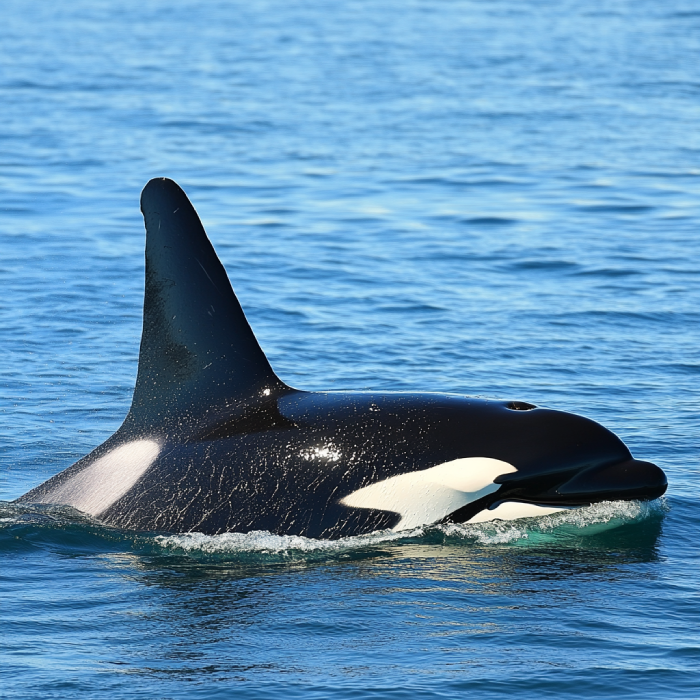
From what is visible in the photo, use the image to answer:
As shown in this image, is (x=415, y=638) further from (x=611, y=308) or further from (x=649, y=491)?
(x=611, y=308)

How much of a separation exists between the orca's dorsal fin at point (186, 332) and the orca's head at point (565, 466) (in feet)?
6.89

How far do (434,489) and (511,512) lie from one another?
68 centimetres

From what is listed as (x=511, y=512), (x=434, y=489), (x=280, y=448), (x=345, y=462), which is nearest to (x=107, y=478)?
(x=280, y=448)

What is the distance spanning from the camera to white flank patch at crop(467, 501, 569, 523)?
10430mm

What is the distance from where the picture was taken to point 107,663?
853 cm

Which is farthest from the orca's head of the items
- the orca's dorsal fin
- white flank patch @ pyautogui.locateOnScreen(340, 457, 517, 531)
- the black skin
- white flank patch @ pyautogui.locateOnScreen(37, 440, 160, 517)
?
white flank patch @ pyautogui.locateOnScreen(37, 440, 160, 517)

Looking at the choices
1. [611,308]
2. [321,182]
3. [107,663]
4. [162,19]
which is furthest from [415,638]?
[162,19]

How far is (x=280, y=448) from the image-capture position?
414 inches

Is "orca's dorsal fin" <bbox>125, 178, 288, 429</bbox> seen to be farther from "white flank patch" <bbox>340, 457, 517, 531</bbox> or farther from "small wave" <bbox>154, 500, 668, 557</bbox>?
"white flank patch" <bbox>340, 457, 517, 531</bbox>

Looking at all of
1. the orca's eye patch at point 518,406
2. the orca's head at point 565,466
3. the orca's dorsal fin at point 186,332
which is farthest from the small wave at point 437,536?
the orca's dorsal fin at point 186,332

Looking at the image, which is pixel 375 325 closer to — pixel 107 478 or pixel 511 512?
pixel 107 478

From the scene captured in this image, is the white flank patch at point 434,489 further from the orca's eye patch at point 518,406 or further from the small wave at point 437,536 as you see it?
the orca's eye patch at point 518,406

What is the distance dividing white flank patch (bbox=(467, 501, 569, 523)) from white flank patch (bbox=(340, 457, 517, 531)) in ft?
Answer: 0.66

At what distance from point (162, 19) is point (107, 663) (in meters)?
74.7
